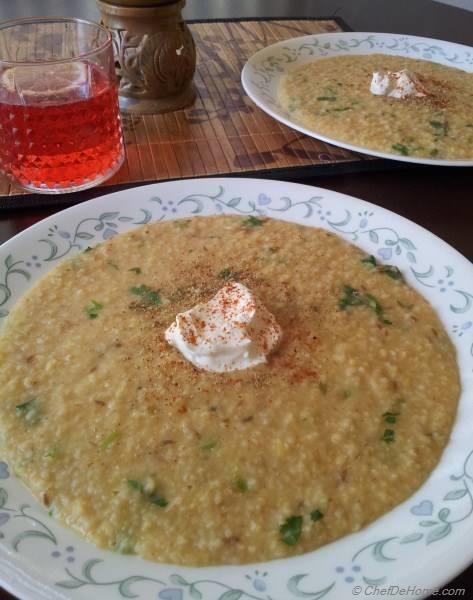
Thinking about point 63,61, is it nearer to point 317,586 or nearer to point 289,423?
point 289,423

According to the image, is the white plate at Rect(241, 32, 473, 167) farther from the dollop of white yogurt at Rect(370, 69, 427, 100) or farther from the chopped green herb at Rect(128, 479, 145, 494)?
the chopped green herb at Rect(128, 479, 145, 494)

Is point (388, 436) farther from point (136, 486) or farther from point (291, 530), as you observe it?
point (136, 486)

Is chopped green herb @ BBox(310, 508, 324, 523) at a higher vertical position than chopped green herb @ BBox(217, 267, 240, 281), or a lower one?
lower

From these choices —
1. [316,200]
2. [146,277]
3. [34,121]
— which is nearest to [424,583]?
[146,277]

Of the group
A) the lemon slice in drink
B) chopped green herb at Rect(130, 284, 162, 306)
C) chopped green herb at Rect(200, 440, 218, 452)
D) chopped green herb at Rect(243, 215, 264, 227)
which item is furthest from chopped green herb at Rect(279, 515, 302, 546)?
the lemon slice in drink

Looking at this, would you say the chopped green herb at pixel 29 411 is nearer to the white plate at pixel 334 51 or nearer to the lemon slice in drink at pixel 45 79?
the lemon slice in drink at pixel 45 79

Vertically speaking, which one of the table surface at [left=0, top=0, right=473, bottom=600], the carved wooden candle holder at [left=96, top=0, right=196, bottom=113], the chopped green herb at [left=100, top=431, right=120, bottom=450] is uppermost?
the carved wooden candle holder at [left=96, top=0, right=196, bottom=113]
